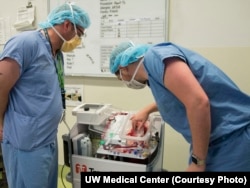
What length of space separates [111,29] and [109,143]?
3.53 ft

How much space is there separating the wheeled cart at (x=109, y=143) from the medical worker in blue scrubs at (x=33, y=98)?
0.14 metres

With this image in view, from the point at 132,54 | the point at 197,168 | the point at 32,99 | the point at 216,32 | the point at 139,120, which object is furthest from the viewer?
the point at 216,32

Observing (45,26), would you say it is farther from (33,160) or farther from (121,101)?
(121,101)

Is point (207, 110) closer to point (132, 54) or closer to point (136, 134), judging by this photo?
point (132, 54)

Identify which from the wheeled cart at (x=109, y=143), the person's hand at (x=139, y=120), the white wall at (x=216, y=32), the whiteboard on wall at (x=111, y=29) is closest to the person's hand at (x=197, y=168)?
the wheeled cart at (x=109, y=143)

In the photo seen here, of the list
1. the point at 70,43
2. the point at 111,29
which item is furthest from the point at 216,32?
the point at 70,43

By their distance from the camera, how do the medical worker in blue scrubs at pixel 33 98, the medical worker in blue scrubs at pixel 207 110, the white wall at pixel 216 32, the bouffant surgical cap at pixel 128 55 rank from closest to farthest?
1. the medical worker in blue scrubs at pixel 207 110
2. the bouffant surgical cap at pixel 128 55
3. the medical worker in blue scrubs at pixel 33 98
4. the white wall at pixel 216 32

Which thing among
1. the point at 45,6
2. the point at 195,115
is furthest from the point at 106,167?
the point at 45,6

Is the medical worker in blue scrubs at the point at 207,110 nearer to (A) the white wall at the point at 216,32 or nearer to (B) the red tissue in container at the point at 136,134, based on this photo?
(B) the red tissue in container at the point at 136,134

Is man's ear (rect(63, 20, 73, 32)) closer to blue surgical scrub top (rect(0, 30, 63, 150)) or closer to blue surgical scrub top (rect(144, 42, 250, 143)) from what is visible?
blue surgical scrub top (rect(0, 30, 63, 150))

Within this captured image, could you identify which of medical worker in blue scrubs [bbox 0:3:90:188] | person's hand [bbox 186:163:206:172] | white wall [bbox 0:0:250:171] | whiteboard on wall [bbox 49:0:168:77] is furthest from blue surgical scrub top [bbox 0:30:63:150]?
white wall [bbox 0:0:250:171]

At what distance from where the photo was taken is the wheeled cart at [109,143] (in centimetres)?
142

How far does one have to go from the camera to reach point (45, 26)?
147cm

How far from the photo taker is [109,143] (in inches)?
58.2
